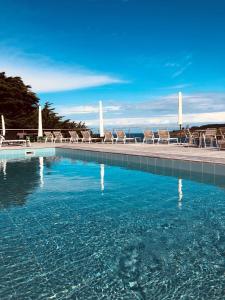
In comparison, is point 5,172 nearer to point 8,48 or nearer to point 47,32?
point 8,48

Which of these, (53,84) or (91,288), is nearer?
(91,288)

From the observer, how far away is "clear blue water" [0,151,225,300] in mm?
2408

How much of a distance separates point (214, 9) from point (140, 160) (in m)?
10.7

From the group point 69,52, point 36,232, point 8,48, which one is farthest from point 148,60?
point 36,232

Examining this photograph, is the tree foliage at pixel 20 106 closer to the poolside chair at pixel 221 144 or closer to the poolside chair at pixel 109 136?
the poolside chair at pixel 109 136

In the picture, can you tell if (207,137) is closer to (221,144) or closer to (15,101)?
(221,144)

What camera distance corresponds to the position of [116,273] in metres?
2.63

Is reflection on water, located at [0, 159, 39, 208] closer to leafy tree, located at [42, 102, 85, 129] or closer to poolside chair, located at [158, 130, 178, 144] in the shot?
poolside chair, located at [158, 130, 178, 144]

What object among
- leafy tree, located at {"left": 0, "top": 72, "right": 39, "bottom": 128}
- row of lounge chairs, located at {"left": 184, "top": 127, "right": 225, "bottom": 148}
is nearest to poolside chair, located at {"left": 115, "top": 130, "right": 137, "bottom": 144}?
row of lounge chairs, located at {"left": 184, "top": 127, "right": 225, "bottom": 148}

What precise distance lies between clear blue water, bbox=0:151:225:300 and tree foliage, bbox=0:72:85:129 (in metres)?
18.4

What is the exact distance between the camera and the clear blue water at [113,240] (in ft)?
7.90

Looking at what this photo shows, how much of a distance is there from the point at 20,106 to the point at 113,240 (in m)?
23.4

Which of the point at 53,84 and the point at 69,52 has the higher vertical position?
the point at 69,52

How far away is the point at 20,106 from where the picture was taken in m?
25.2
